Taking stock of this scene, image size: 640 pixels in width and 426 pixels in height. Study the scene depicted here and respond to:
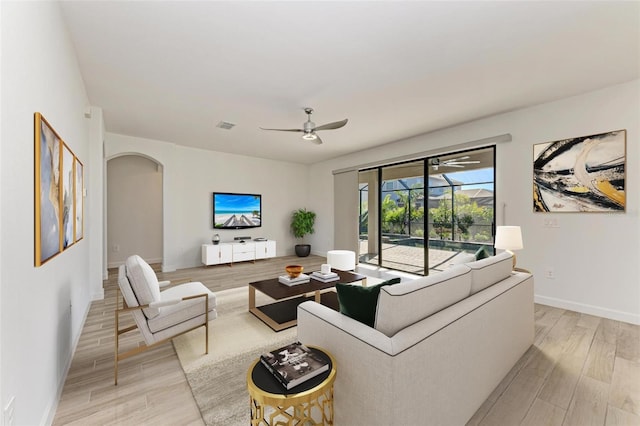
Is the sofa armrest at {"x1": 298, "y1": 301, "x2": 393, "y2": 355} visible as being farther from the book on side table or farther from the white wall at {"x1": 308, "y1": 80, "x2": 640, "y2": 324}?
the white wall at {"x1": 308, "y1": 80, "x2": 640, "y2": 324}

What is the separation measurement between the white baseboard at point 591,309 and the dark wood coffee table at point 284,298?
7.94 ft

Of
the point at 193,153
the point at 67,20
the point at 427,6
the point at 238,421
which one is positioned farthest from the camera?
the point at 193,153

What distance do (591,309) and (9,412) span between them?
4.94m

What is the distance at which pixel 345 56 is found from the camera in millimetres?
2426

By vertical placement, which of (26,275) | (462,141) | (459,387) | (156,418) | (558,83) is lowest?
(156,418)

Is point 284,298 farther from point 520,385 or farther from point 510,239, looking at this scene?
point 510,239

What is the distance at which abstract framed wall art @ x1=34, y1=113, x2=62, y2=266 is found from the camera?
1.41m

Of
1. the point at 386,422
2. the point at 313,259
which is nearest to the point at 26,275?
the point at 386,422

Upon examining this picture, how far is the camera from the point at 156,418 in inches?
64.2

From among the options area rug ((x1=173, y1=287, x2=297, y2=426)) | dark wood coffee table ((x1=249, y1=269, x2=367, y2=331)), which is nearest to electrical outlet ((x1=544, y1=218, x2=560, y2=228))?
dark wood coffee table ((x1=249, y1=269, x2=367, y2=331))

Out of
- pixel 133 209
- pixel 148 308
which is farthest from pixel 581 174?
pixel 133 209

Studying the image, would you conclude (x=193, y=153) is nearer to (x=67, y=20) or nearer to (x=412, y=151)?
(x=67, y=20)

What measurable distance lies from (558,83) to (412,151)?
7.35 ft

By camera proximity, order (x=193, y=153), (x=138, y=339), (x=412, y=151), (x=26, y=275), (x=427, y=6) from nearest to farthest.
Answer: (x=26, y=275), (x=427, y=6), (x=138, y=339), (x=412, y=151), (x=193, y=153)
